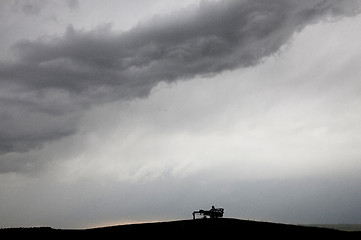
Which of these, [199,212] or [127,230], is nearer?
[127,230]

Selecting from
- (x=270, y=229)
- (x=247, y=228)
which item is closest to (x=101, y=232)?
(x=247, y=228)

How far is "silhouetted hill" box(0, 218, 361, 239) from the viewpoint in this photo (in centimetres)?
2488

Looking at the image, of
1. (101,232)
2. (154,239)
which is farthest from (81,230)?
(154,239)

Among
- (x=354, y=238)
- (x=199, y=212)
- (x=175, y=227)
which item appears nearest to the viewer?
(x=354, y=238)

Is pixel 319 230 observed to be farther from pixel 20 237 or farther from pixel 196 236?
pixel 20 237

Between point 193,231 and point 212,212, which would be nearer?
point 193,231

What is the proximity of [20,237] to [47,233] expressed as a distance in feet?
6.02

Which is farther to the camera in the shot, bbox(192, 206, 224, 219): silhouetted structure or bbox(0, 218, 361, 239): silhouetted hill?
bbox(192, 206, 224, 219): silhouetted structure

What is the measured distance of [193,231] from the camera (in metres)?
25.7

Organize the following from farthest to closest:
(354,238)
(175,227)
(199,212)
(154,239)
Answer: (199,212), (175,227), (354,238), (154,239)

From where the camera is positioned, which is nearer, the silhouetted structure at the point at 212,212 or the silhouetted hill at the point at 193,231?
the silhouetted hill at the point at 193,231

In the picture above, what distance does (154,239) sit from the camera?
23375 millimetres

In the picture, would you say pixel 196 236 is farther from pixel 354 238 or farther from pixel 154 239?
pixel 354 238

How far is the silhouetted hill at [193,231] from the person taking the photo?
24875 millimetres
